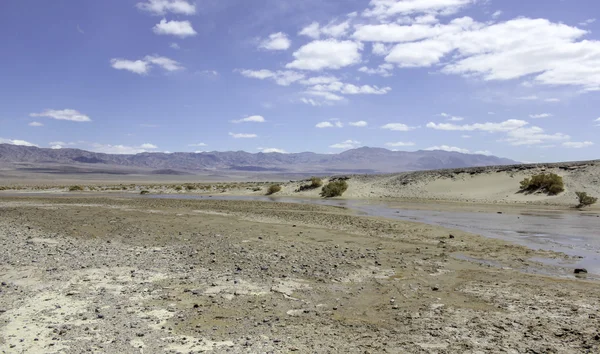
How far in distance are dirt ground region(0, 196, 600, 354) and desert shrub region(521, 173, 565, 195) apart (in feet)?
77.6

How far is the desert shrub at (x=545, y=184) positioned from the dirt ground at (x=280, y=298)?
2365 centimetres

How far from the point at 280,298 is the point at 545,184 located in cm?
3387

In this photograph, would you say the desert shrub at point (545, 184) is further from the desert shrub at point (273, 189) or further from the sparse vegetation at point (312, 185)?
the desert shrub at point (273, 189)

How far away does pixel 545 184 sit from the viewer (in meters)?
35.0

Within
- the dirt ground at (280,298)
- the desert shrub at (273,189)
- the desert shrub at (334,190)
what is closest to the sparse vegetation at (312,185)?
the desert shrub at (273,189)

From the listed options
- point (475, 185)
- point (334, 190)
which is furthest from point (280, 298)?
point (475, 185)

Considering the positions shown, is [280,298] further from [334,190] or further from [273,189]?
[273,189]

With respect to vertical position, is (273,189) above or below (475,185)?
below

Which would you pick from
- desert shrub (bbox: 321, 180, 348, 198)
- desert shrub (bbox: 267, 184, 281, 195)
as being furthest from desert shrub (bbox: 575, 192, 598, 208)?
desert shrub (bbox: 267, 184, 281, 195)

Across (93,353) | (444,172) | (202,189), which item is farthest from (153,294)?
(202,189)

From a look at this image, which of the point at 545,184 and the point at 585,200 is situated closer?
the point at 585,200

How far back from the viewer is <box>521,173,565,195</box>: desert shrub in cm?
3331

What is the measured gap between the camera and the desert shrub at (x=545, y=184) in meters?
33.3

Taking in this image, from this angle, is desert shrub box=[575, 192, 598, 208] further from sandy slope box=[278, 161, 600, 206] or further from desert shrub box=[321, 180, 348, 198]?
desert shrub box=[321, 180, 348, 198]
